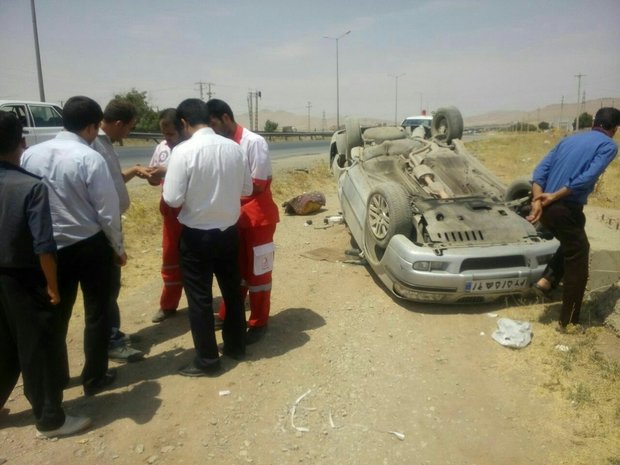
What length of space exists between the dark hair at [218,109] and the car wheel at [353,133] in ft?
11.2

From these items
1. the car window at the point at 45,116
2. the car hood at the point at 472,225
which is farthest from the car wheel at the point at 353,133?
the car window at the point at 45,116

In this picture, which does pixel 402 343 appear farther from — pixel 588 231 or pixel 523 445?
pixel 588 231

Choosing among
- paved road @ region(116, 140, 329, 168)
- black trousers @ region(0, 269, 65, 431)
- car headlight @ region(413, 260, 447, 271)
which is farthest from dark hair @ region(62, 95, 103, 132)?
paved road @ region(116, 140, 329, 168)

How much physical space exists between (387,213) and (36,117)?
11.2 metres

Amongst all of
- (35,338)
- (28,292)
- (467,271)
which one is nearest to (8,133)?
(28,292)

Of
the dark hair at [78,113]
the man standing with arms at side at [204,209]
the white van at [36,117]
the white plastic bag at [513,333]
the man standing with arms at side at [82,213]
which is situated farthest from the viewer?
the white van at [36,117]

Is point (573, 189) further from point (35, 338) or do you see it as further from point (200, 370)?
point (35, 338)

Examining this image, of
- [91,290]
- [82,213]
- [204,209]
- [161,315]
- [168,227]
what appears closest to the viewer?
[82,213]

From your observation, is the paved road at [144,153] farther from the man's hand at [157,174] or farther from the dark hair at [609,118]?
the dark hair at [609,118]

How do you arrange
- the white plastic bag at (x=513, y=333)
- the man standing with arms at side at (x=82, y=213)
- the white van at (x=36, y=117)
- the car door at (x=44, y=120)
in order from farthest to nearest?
the car door at (x=44, y=120), the white van at (x=36, y=117), the white plastic bag at (x=513, y=333), the man standing with arms at side at (x=82, y=213)

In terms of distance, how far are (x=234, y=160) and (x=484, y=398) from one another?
7.52 ft

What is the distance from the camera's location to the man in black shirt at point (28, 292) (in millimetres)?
2467

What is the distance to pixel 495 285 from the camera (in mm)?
4188

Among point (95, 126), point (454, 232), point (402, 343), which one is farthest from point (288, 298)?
point (95, 126)
